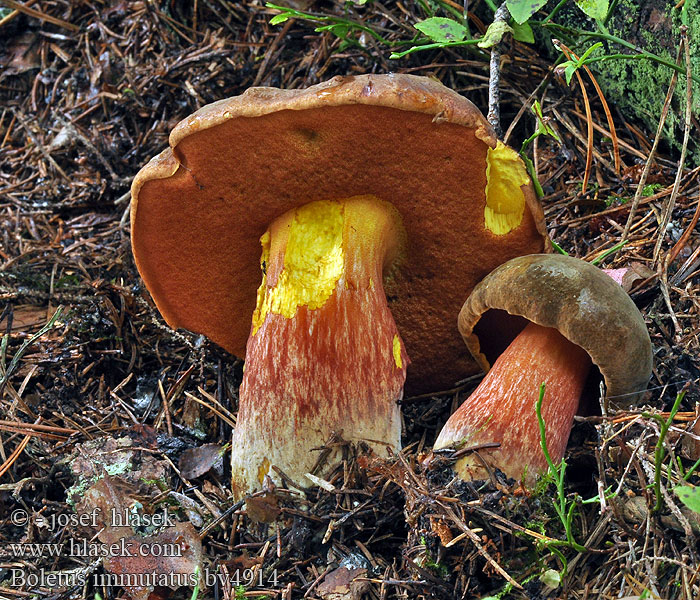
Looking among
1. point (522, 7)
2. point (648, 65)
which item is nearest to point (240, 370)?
point (522, 7)

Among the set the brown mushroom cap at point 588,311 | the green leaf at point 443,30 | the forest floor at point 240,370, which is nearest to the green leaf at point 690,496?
the forest floor at point 240,370

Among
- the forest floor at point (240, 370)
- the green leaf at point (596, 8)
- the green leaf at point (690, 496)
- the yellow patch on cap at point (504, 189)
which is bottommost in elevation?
the forest floor at point (240, 370)

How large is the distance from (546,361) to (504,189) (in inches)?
19.5

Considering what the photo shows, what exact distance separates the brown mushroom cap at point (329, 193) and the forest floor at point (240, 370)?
0.80 feet

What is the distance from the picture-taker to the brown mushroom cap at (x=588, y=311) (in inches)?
64.6

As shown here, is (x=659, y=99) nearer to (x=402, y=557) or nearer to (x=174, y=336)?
(x=402, y=557)

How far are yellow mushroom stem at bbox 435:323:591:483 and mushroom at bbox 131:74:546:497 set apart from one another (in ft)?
0.77

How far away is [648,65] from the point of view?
90.0 inches

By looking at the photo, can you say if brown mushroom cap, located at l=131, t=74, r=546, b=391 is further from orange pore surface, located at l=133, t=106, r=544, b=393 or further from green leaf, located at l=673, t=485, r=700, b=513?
green leaf, located at l=673, t=485, r=700, b=513

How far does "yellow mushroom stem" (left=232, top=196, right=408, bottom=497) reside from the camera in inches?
71.3

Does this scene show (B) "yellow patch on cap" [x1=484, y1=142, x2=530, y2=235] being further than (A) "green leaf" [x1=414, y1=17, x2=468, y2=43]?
No

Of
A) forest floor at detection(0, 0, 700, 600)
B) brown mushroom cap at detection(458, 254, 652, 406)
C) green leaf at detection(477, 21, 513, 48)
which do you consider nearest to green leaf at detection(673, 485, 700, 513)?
forest floor at detection(0, 0, 700, 600)

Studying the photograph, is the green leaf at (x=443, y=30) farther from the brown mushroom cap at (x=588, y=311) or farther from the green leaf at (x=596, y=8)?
the brown mushroom cap at (x=588, y=311)

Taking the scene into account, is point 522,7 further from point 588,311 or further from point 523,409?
point 523,409
